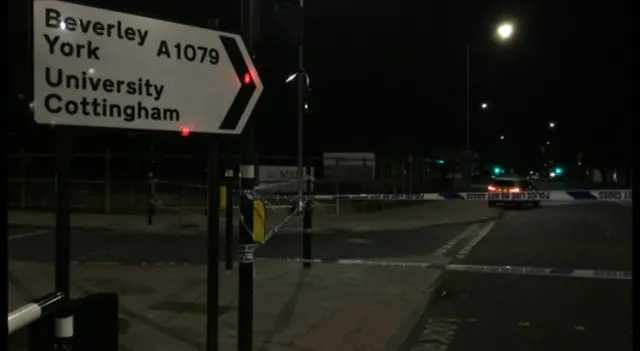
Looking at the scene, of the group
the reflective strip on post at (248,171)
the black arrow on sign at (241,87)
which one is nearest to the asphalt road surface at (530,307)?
the reflective strip on post at (248,171)

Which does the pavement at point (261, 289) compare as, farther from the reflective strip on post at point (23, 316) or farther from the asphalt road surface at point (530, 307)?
the reflective strip on post at point (23, 316)

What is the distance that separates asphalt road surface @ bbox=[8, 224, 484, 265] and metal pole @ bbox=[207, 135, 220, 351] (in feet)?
24.3

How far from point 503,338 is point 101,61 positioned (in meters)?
5.03

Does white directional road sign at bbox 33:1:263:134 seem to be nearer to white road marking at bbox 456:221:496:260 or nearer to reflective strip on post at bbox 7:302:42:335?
reflective strip on post at bbox 7:302:42:335

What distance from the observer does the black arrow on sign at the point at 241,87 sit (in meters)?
4.90

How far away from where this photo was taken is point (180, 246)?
48.1 feet

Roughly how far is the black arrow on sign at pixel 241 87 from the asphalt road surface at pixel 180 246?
25.2ft

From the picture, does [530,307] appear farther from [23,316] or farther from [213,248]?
[23,316]

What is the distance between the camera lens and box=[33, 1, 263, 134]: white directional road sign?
3.87 m

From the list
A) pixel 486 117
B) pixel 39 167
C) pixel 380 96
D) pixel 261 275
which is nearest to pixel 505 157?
→ pixel 486 117

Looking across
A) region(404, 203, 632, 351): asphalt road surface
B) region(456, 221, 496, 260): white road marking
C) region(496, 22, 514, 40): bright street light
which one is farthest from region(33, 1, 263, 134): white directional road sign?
region(496, 22, 514, 40): bright street light

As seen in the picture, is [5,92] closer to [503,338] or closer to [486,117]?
[503,338]

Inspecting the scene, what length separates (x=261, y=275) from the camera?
10.8m

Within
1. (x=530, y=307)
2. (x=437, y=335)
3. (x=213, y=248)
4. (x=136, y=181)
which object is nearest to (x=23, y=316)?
(x=213, y=248)
